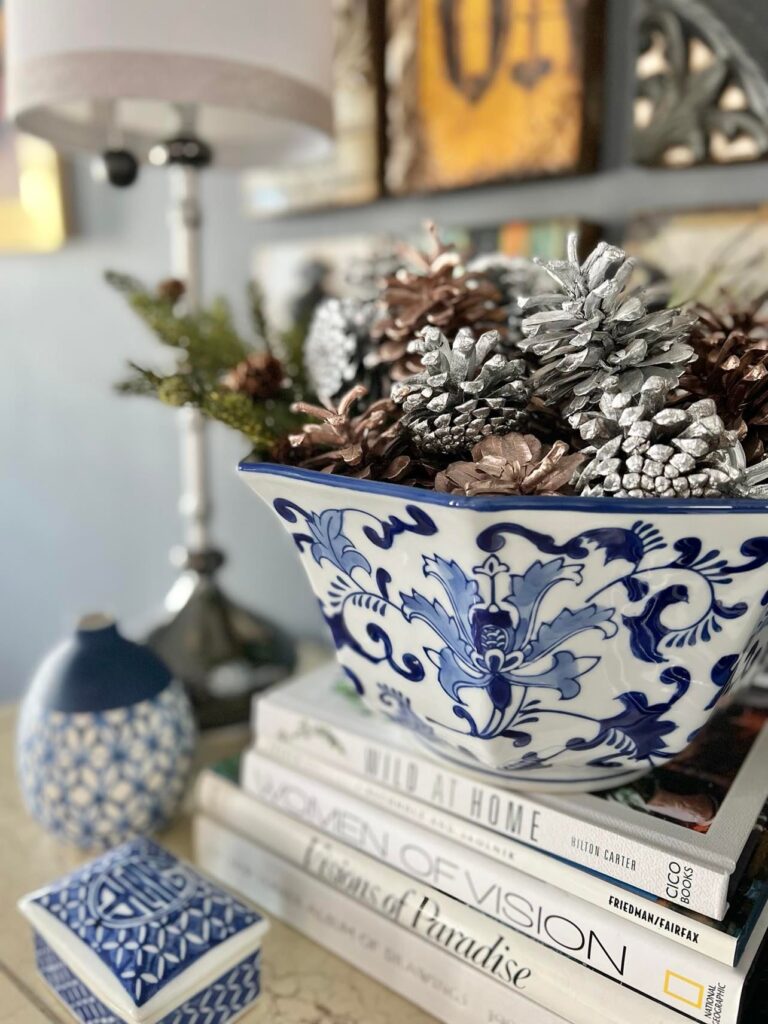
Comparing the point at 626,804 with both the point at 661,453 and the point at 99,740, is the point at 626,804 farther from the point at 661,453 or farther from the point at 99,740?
the point at 99,740

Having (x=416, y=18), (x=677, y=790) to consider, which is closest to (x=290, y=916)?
(x=677, y=790)

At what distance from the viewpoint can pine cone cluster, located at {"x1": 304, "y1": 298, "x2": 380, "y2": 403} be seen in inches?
16.9

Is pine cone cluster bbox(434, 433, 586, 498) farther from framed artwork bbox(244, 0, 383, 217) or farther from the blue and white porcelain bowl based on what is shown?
framed artwork bbox(244, 0, 383, 217)

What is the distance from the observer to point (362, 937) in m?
0.41

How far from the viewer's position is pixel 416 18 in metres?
0.64

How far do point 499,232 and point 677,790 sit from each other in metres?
0.43

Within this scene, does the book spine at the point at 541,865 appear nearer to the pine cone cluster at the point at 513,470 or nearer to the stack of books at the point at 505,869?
the stack of books at the point at 505,869

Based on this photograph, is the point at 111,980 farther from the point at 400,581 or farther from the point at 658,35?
the point at 658,35

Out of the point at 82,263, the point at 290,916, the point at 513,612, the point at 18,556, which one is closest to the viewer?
the point at 513,612

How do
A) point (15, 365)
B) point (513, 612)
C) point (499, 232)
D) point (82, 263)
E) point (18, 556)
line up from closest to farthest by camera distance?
1. point (513, 612)
2. point (499, 232)
3. point (82, 263)
4. point (15, 365)
5. point (18, 556)

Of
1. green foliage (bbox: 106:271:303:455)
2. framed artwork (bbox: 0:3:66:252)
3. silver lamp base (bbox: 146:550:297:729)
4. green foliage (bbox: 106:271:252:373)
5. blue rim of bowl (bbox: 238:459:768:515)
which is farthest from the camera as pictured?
framed artwork (bbox: 0:3:66:252)

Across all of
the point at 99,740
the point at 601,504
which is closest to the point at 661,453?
the point at 601,504

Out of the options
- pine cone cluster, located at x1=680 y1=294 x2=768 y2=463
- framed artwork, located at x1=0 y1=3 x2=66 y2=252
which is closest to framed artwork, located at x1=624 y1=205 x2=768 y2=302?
pine cone cluster, located at x1=680 y1=294 x2=768 y2=463

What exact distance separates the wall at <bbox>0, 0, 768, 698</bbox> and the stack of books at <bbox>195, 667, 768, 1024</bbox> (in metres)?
0.40
